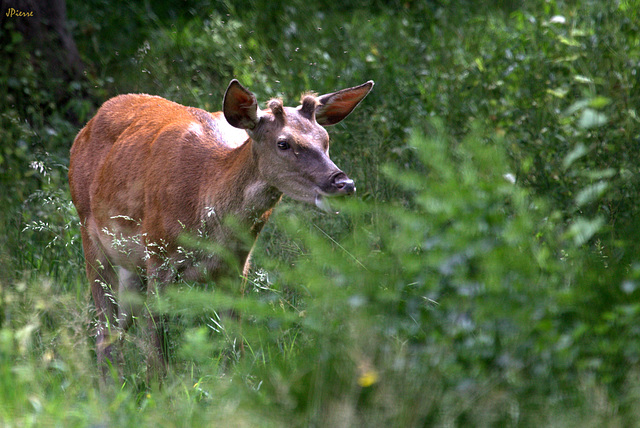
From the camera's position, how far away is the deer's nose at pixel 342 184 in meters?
4.13

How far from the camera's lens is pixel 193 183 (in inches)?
182

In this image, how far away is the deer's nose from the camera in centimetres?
413

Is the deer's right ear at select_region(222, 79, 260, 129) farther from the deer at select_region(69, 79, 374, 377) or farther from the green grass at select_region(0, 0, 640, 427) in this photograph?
Result: the green grass at select_region(0, 0, 640, 427)

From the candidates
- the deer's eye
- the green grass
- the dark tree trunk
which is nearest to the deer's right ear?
the deer's eye

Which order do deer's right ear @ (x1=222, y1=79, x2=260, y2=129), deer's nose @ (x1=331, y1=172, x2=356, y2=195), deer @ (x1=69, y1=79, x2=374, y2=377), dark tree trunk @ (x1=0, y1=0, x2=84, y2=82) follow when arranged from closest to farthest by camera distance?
deer's nose @ (x1=331, y1=172, x2=356, y2=195)
deer @ (x1=69, y1=79, x2=374, y2=377)
deer's right ear @ (x1=222, y1=79, x2=260, y2=129)
dark tree trunk @ (x1=0, y1=0, x2=84, y2=82)

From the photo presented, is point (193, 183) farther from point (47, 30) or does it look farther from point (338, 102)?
point (47, 30)

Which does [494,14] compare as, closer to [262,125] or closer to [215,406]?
[262,125]

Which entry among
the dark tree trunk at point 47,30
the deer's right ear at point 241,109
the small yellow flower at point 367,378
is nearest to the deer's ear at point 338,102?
the deer's right ear at point 241,109


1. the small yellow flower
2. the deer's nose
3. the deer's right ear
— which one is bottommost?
the deer's nose

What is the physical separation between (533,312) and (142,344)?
1963 millimetres

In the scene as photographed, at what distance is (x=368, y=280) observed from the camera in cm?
253

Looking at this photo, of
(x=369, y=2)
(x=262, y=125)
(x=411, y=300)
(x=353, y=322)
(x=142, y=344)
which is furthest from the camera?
(x=369, y=2)

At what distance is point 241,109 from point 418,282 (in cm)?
214

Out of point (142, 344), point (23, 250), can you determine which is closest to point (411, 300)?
point (142, 344)
